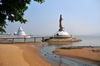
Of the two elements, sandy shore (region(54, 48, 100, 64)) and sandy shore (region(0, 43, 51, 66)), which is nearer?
sandy shore (region(0, 43, 51, 66))

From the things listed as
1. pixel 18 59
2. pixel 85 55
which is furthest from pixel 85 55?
pixel 18 59

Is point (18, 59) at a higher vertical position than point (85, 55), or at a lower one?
higher

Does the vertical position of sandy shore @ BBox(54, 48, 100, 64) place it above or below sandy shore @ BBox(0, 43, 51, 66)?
below

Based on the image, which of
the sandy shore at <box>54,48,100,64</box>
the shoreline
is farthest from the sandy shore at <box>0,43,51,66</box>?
the sandy shore at <box>54,48,100,64</box>

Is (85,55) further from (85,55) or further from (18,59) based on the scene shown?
(18,59)

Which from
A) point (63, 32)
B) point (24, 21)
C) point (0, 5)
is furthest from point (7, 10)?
point (63, 32)

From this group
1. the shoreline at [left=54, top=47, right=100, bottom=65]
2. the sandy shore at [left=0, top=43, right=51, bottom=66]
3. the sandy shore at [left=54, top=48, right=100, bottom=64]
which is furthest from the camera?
the sandy shore at [left=54, top=48, right=100, bottom=64]

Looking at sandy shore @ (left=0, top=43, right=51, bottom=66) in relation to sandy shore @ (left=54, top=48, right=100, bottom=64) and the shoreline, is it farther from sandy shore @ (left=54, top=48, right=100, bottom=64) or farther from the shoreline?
sandy shore @ (left=54, top=48, right=100, bottom=64)

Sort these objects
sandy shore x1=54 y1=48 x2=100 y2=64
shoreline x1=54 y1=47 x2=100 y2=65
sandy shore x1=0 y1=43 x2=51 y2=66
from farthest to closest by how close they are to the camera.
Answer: sandy shore x1=54 y1=48 x2=100 y2=64 → shoreline x1=54 y1=47 x2=100 y2=65 → sandy shore x1=0 y1=43 x2=51 y2=66

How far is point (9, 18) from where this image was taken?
24.2 feet

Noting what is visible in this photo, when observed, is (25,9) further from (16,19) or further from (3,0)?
(3,0)

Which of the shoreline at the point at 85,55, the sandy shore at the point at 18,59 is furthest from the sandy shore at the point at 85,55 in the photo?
the sandy shore at the point at 18,59

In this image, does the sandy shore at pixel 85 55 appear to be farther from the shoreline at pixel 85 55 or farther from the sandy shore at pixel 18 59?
the sandy shore at pixel 18 59

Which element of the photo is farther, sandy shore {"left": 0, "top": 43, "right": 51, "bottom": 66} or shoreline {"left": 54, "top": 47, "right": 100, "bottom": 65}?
shoreline {"left": 54, "top": 47, "right": 100, "bottom": 65}
